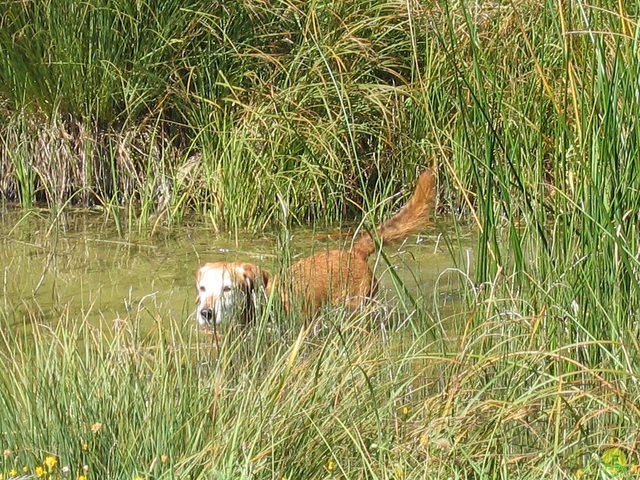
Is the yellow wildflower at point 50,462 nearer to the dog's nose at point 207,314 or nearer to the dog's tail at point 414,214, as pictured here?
the dog's nose at point 207,314

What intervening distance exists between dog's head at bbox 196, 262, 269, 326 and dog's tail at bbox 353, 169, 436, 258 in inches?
24.4

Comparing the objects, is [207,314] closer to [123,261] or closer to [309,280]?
[309,280]

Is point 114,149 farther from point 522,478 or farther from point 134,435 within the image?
point 522,478

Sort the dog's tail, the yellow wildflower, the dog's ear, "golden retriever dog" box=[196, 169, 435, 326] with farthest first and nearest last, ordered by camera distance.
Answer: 1. the dog's tail
2. the dog's ear
3. "golden retriever dog" box=[196, 169, 435, 326]
4. the yellow wildflower

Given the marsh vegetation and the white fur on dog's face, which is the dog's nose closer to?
the white fur on dog's face

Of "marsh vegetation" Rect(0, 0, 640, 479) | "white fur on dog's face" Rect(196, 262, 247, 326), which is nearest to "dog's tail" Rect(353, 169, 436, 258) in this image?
"marsh vegetation" Rect(0, 0, 640, 479)

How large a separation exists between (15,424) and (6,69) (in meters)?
4.56

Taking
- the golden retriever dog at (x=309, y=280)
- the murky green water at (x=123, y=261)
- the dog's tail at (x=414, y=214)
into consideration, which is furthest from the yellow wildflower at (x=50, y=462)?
the dog's tail at (x=414, y=214)

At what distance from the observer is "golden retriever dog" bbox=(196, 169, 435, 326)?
15.1 feet

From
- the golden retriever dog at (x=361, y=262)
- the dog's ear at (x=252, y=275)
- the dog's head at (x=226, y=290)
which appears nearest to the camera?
the dog's head at (x=226, y=290)

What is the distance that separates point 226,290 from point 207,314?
19cm

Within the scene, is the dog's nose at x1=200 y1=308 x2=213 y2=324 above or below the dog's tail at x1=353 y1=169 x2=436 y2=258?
below

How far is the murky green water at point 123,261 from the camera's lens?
5.55m

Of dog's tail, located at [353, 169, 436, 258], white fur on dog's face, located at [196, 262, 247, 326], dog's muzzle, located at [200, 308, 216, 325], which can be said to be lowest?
dog's muzzle, located at [200, 308, 216, 325]
